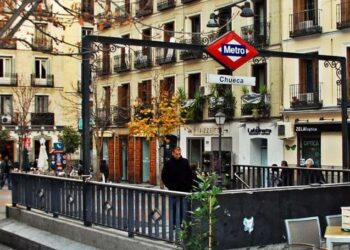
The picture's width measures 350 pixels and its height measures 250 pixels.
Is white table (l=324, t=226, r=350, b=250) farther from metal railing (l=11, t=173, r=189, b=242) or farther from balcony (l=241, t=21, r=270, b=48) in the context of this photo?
balcony (l=241, t=21, r=270, b=48)

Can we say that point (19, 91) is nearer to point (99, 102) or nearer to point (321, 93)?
point (99, 102)

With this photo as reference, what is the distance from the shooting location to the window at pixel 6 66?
5991 cm

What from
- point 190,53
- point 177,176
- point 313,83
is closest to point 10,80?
point 190,53

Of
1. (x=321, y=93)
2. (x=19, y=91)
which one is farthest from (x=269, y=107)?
(x=19, y=91)

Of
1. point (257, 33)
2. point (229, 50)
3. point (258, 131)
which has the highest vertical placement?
point (257, 33)

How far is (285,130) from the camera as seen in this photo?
30.7m

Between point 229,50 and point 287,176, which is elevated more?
point 229,50

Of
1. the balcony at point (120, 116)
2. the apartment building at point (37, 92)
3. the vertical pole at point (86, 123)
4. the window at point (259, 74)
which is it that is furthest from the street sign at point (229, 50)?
the apartment building at point (37, 92)

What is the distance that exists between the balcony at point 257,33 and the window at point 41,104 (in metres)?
32.2

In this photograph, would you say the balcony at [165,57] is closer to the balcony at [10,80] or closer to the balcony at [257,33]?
the balcony at [257,33]

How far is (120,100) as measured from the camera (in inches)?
1780

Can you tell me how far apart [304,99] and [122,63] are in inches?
673

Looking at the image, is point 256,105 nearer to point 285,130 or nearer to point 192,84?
point 285,130

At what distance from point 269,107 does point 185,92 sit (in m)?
7.29
